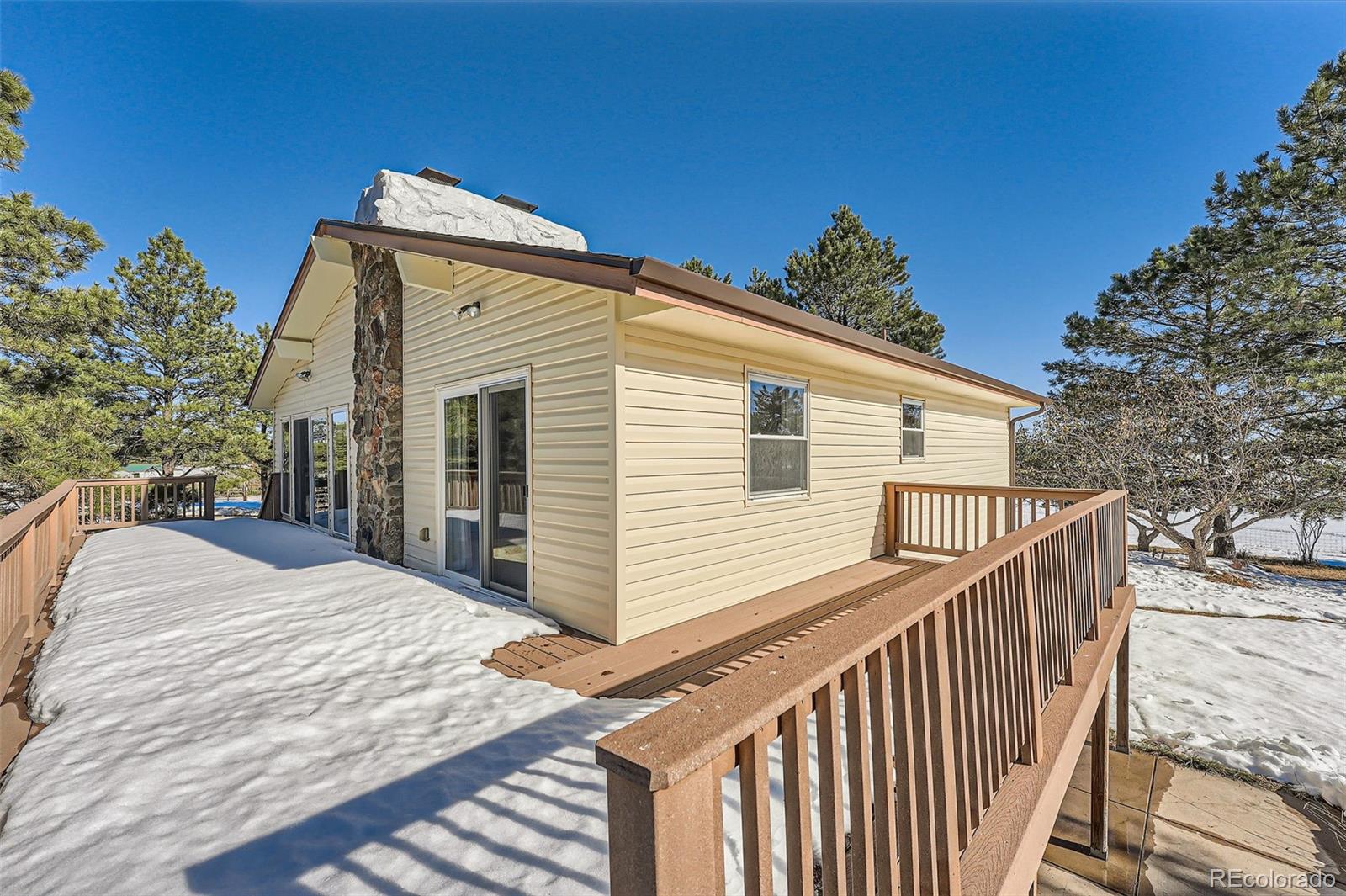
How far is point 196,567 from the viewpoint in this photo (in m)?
5.73

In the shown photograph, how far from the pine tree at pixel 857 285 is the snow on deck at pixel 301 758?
1418cm

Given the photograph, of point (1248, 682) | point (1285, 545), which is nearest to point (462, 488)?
point (1248, 682)

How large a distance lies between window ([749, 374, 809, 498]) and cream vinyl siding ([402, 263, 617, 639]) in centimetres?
165

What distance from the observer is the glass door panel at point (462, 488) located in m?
5.24

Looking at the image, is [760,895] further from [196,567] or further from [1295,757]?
[196,567]

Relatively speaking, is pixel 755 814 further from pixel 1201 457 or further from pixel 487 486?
pixel 1201 457

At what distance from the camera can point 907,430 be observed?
7547 mm

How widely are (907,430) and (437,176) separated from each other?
7650mm

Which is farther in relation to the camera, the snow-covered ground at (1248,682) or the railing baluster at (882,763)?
the snow-covered ground at (1248,682)

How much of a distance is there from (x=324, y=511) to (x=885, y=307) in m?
15.0

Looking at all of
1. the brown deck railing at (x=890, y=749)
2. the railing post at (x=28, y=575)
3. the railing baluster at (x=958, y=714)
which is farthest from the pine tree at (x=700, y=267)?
the railing baluster at (x=958, y=714)

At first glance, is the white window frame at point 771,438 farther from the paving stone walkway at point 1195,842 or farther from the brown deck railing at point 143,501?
the brown deck railing at point 143,501

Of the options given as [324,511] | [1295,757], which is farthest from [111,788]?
[324,511]

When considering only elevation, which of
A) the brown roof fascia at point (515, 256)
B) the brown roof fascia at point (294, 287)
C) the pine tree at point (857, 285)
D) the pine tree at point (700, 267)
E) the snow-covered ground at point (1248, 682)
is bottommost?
the snow-covered ground at point (1248, 682)
